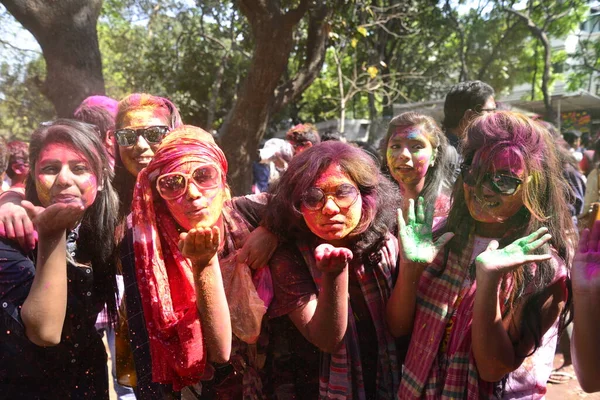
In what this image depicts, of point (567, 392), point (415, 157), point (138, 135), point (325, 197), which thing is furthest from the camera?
point (567, 392)

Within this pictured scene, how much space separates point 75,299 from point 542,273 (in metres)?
1.71

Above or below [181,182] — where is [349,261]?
below

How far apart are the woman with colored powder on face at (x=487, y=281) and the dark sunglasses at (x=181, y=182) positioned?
0.74 meters

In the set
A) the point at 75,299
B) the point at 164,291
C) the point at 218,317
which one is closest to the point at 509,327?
the point at 218,317

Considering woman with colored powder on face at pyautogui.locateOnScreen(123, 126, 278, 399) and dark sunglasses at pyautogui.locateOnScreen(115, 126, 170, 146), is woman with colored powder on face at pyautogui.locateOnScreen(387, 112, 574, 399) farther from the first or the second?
dark sunglasses at pyautogui.locateOnScreen(115, 126, 170, 146)

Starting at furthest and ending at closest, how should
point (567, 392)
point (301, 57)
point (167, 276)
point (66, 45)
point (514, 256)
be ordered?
point (301, 57), point (66, 45), point (567, 392), point (167, 276), point (514, 256)

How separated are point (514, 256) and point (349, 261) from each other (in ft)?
1.78

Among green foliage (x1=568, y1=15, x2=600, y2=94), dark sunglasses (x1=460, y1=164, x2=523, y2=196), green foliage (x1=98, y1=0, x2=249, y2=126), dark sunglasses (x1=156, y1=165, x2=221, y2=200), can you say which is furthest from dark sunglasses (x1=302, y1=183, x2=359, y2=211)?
green foliage (x1=568, y1=15, x2=600, y2=94)

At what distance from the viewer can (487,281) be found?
1.60 metres

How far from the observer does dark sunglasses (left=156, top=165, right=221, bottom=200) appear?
1729mm

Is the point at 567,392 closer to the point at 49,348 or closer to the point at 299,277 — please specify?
the point at 299,277

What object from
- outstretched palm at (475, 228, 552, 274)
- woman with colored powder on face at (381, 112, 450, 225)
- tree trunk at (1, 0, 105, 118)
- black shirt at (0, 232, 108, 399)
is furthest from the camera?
tree trunk at (1, 0, 105, 118)

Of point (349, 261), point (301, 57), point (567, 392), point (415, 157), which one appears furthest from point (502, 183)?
point (301, 57)

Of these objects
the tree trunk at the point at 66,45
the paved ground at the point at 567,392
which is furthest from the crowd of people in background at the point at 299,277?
the tree trunk at the point at 66,45
